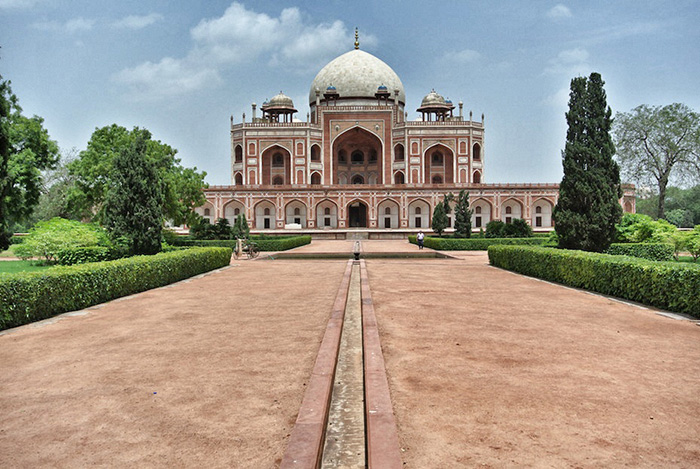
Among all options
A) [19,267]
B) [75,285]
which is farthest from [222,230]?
[75,285]

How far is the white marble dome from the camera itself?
4519 centimetres

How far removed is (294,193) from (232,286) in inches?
1115

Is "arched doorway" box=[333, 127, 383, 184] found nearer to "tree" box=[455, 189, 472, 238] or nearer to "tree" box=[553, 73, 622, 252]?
"tree" box=[455, 189, 472, 238]

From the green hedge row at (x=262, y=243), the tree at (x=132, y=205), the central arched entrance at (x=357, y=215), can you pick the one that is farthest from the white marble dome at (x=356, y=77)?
the tree at (x=132, y=205)

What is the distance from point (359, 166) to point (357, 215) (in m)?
6.94

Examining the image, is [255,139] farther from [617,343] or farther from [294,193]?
[617,343]

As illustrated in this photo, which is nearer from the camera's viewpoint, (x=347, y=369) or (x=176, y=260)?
(x=347, y=369)

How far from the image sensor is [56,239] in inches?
557

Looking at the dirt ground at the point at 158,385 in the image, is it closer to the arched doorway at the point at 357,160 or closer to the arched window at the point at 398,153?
the arched window at the point at 398,153

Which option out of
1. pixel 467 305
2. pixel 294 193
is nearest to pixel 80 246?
pixel 467 305

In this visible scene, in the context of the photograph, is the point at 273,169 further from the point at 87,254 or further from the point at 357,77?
the point at 87,254

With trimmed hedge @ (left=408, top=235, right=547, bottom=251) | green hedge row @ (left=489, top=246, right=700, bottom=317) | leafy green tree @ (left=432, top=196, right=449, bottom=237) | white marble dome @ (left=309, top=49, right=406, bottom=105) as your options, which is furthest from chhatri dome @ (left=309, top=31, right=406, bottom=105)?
green hedge row @ (left=489, top=246, right=700, bottom=317)

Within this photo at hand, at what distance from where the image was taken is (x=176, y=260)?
10484 mm

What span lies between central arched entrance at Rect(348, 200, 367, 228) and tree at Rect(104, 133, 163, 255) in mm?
27678
